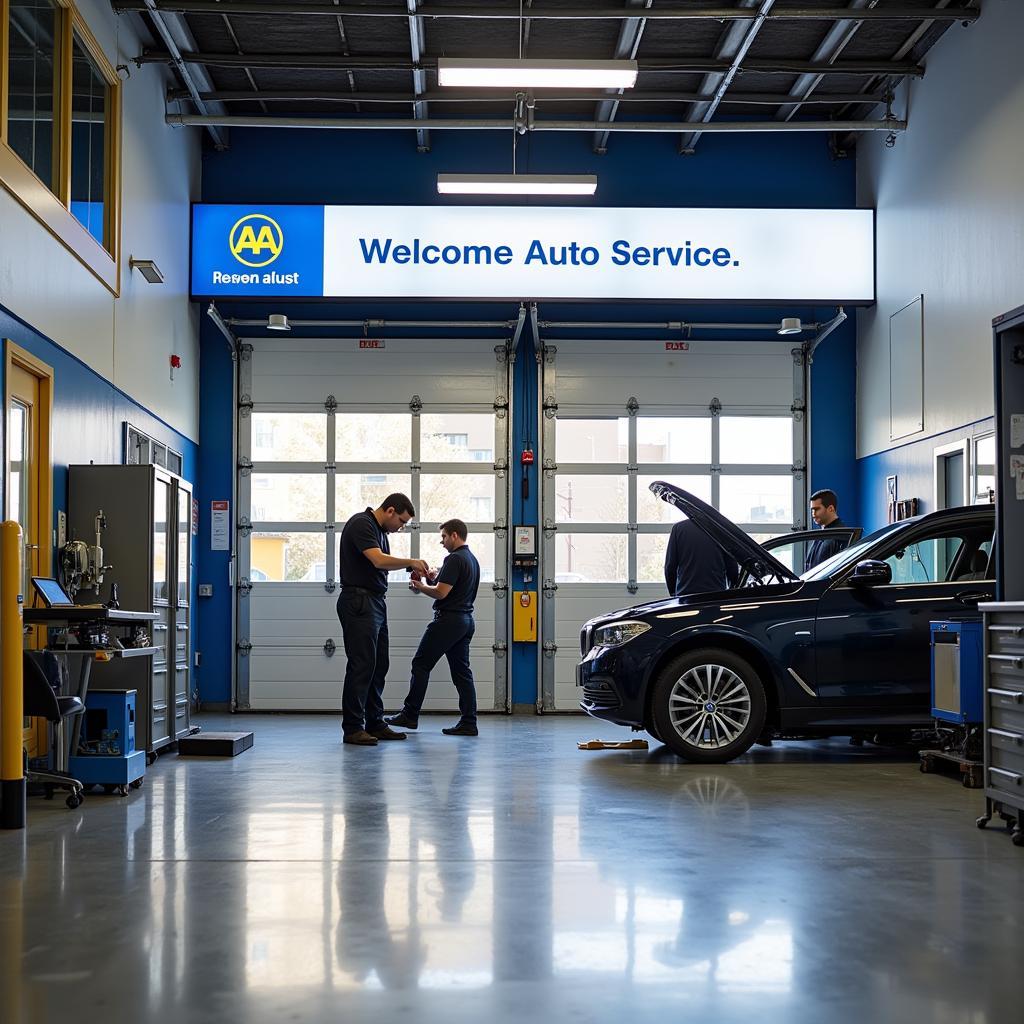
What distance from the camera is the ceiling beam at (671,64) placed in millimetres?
11461

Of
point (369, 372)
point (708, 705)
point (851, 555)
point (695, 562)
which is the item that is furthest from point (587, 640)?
point (369, 372)

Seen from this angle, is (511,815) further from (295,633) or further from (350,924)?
(295,633)

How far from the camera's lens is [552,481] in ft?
43.4

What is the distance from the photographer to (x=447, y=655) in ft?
34.8

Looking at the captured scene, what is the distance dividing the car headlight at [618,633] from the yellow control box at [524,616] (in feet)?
15.1

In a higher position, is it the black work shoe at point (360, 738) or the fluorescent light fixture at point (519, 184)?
the fluorescent light fixture at point (519, 184)

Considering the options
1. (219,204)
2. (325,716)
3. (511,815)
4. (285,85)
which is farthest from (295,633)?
(511,815)

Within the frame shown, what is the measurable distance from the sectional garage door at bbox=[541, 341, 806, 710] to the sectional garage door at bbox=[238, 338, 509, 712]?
0.59m

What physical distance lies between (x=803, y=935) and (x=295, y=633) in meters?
9.70

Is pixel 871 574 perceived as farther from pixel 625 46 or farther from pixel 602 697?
pixel 625 46

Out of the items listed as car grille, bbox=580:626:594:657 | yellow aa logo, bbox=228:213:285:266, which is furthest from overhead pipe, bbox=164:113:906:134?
car grille, bbox=580:626:594:657

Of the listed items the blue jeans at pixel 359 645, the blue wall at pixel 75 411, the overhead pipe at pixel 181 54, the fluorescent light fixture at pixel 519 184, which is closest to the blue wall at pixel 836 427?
the fluorescent light fixture at pixel 519 184

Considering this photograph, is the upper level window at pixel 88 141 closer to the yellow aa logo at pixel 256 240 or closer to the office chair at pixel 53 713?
the yellow aa logo at pixel 256 240

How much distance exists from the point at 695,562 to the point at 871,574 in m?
2.31
